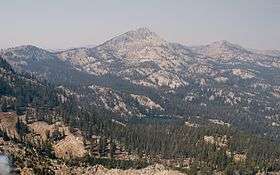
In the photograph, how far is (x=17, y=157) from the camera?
199750 mm

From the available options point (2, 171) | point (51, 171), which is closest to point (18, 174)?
point (2, 171)

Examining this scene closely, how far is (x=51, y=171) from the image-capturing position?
645ft

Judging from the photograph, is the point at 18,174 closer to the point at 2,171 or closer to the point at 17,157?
the point at 2,171

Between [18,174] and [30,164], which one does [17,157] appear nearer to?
[30,164]

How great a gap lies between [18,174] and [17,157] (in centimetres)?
2601

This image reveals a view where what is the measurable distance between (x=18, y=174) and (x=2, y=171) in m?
5.78

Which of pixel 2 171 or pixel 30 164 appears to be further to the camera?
pixel 30 164

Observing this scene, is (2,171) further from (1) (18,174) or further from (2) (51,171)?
(2) (51,171)

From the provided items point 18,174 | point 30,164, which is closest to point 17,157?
point 30,164

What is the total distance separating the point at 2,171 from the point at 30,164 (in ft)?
63.7

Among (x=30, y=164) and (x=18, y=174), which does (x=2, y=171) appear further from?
(x=30, y=164)

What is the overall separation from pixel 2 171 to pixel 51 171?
2751 centimetres

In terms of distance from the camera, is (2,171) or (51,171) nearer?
(2,171)

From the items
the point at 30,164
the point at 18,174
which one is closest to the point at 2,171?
the point at 18,174
